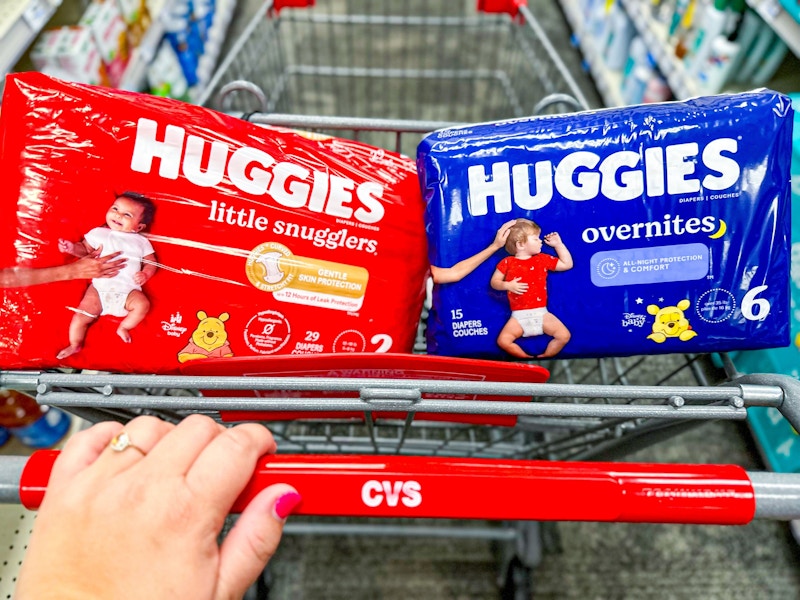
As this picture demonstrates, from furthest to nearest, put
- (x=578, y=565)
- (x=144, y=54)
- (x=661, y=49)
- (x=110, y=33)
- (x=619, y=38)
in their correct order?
(x=619, y=38)
(x=661, y=49)
(x=144, y=54)
(x=110, y=33)
(x=578, y=565)

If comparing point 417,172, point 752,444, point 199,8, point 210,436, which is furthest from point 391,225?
point 199,8

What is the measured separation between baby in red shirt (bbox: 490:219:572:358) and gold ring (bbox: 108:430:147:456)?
527mm

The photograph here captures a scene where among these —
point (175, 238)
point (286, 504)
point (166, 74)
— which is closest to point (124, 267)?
point (175, 238)

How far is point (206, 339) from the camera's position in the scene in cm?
82

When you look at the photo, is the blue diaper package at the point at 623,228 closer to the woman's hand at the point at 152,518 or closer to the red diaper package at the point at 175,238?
the red diaper package at the point at 175,238

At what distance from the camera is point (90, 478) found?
1.61 ft

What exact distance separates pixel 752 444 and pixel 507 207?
1.42m

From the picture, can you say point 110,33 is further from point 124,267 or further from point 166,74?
point 124,267

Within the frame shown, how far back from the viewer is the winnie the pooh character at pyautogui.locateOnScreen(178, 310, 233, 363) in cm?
81

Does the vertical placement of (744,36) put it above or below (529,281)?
above

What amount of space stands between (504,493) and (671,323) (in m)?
0.44

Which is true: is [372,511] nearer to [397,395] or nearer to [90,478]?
[397,395]

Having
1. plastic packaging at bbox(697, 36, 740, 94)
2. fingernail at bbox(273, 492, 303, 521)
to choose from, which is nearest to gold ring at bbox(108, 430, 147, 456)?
fingernail at bbox(273, 492, 303, 521)

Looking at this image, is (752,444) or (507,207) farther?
(752,444)
